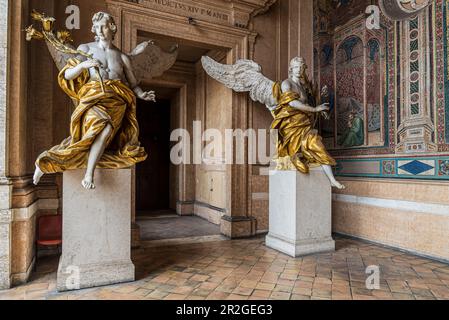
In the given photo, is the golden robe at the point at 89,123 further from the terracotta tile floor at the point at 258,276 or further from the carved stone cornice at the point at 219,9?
the carved stone cornice at the point at 219,9

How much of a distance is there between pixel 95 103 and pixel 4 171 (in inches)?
41.7

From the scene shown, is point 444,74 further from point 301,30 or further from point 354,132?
point 301,30

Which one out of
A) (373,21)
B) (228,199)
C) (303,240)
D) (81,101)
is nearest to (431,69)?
(373,21)

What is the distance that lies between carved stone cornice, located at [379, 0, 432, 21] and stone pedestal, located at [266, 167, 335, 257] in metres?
2.38

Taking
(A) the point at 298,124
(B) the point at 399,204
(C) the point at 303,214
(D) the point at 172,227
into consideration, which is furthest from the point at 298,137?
(D) the point at 172,227

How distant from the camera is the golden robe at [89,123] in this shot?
2.68 m

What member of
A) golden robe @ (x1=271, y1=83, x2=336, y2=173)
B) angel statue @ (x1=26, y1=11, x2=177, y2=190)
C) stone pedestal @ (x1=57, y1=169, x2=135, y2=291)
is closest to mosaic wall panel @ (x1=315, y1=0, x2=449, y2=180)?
golden robe @ (x1=271, y1=83, x2=336, y2=173)

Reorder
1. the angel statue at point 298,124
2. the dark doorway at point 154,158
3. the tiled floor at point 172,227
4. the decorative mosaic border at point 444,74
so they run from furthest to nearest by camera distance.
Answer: the dark doorway at point 154,158
the tiled floor at point 172,227
the angel statue at point 298,124
the decorative mosaic border at point 444,74

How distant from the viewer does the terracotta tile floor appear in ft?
8.84

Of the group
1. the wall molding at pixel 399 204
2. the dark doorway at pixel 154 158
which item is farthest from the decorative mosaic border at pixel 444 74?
the dark doorway at pixel 154 158

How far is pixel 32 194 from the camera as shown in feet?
10.7

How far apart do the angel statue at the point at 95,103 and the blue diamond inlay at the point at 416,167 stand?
3406mm

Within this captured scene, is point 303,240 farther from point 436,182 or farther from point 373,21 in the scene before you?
point 373,21

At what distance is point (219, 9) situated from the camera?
15.9 feet
